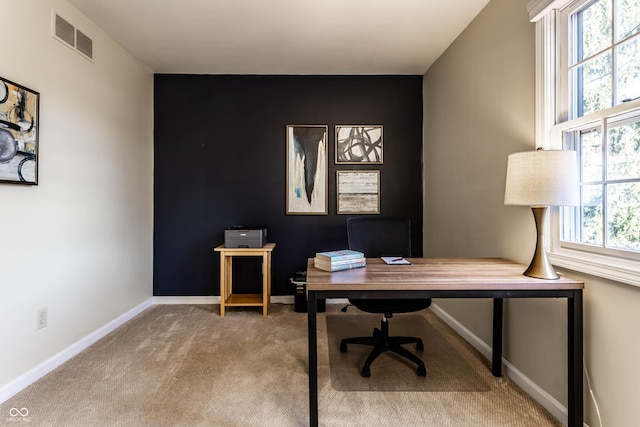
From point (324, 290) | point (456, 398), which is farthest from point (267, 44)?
point (456, 398)

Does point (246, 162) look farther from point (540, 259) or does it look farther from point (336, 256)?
point (540, 259)

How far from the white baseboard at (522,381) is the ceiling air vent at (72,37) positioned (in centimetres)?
365

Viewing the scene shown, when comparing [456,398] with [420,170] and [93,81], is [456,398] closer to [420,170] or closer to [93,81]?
[420,170]

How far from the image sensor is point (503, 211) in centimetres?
204

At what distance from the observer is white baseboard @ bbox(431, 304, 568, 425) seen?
1573mm

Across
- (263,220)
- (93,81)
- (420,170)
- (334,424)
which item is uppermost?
(93,81)

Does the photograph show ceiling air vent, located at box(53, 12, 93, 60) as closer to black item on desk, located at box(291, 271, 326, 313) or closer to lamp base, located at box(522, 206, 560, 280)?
black item on desk, located at box(291, 271, 326, 313)

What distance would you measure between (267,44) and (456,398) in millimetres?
3000

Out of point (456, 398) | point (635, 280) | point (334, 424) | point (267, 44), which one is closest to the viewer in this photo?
point (635, 280)

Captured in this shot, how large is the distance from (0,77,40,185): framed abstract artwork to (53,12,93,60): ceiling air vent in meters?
0.52

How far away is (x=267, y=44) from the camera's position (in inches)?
109

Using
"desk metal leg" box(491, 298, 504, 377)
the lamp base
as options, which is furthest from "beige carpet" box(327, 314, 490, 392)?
the lamp base

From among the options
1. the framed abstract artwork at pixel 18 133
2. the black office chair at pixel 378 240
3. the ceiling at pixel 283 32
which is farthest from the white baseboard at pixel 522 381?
the framed abstract artwork at pixel 18 133

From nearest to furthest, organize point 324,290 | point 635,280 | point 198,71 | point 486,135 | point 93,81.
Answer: point 635,280
point 324,290
point 486,135
point 93,81
point 198,71
